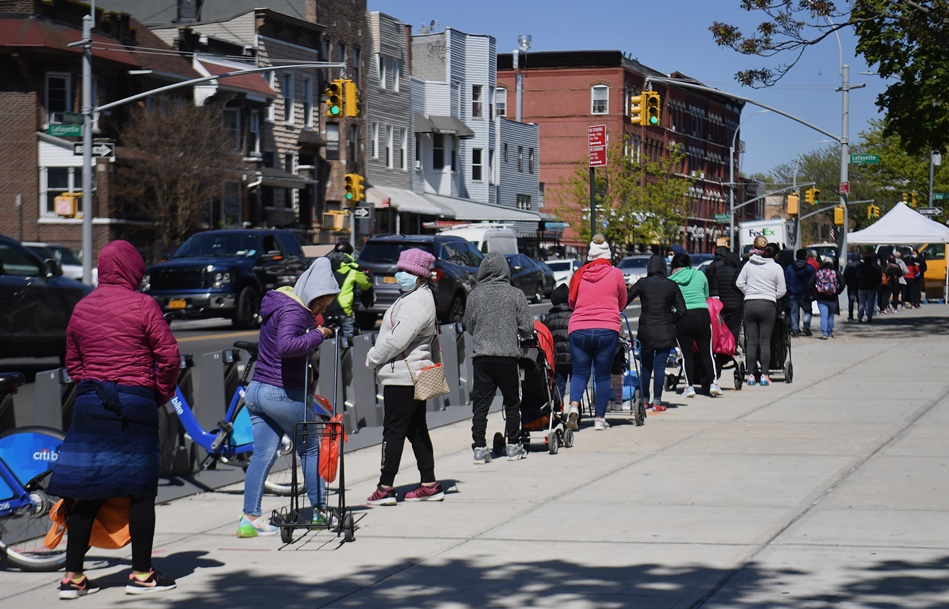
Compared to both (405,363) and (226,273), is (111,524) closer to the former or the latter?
(405,363)

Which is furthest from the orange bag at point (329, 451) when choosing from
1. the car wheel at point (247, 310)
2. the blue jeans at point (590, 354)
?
the car wheel at point (247, 310)

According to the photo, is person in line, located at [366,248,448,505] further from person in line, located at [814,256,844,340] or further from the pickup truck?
person in line, located at [814,256,844,340]

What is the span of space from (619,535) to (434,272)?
19047mm

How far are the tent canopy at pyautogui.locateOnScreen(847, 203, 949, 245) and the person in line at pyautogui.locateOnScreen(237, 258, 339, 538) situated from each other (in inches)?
1182

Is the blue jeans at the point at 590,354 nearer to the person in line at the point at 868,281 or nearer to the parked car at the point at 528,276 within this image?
the person in line at the point at 868,281

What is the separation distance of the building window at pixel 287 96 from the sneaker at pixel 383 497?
164 ft

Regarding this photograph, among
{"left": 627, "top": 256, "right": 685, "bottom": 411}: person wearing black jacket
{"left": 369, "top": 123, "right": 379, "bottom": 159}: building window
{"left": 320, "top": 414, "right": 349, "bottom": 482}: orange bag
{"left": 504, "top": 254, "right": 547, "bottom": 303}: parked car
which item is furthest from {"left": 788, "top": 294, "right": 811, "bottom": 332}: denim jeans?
{"left": 369, "top": 123, "right": 379, "bottom": 159}: building window

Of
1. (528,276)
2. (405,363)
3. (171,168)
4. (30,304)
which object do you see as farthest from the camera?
(171,168)

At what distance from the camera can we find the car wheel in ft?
90.1

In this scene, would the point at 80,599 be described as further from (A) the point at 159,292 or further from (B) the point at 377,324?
(B) the point at 377,324

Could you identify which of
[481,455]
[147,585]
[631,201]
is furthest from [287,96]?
[147,585]

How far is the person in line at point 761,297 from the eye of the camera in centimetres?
1834

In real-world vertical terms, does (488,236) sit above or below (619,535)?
above

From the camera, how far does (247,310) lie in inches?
1094
